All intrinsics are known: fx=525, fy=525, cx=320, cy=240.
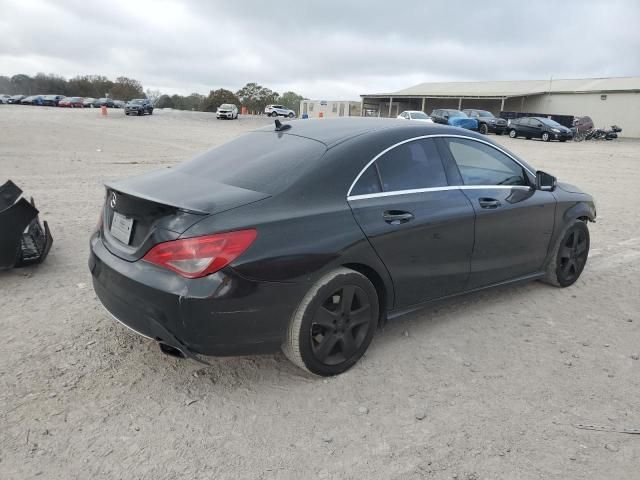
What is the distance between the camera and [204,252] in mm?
2742

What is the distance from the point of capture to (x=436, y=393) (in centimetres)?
317

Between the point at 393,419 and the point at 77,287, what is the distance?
3024 mm

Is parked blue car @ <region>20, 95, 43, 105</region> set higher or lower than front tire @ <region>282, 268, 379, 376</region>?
higher

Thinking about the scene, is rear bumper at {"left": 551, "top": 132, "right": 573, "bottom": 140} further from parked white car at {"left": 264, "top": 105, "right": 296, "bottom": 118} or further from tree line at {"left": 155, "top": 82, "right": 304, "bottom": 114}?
tree line at {"left": 155, "top": 82, "right": 304, "bottom": 114}

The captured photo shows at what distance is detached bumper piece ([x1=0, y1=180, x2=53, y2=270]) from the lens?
175 inches

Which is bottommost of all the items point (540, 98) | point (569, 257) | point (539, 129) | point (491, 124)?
point (569, 257)

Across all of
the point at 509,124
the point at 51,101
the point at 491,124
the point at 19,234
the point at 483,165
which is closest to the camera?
the point at 483,165

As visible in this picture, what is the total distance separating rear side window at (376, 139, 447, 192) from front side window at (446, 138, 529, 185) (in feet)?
0.77

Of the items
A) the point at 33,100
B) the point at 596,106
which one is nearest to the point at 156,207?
the point at 596,106

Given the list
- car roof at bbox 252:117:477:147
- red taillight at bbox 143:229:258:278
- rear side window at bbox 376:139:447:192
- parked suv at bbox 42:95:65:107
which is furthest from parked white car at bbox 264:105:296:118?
red taillight at bbox 143:229:258:278

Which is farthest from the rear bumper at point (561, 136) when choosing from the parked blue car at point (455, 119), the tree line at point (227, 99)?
the tree line at point (227, 99)

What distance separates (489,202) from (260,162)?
1823mm

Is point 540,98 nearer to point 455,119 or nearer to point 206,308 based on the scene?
point 455,119

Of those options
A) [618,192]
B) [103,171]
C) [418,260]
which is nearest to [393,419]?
[418,260]
